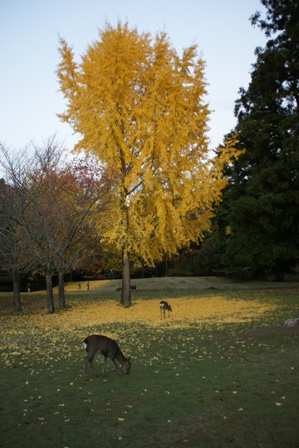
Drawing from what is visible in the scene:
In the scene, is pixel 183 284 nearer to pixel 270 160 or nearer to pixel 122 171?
pixel 270 160

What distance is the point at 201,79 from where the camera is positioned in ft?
65.2

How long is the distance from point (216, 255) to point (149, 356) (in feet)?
106

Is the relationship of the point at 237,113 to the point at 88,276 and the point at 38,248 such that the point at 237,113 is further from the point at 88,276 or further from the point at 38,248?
the point at 88,276

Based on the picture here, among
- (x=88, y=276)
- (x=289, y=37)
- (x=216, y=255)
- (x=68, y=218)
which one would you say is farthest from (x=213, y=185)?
(x=88, y=276)

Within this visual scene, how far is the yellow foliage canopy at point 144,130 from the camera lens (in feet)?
61.6

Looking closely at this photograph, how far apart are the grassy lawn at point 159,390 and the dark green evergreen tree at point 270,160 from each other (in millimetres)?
14124

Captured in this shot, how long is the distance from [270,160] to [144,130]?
12.4 metres

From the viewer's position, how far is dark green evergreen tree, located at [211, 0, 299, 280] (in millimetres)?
24984

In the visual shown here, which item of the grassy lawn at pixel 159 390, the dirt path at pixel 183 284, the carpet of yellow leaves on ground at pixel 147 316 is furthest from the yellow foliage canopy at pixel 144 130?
the dirt path at pixel 183 284

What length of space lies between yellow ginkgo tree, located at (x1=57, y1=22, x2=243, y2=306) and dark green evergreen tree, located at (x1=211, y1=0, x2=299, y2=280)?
7.26m

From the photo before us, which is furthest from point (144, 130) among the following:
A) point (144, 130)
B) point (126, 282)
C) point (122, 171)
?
point (126, 282)

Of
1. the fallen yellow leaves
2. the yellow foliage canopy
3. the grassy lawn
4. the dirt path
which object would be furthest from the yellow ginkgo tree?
the dirt path

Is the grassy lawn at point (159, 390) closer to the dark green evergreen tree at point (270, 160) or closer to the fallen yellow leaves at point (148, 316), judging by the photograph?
the fallen yellow leaves at point (148, 316)

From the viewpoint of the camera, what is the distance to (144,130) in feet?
61.5
